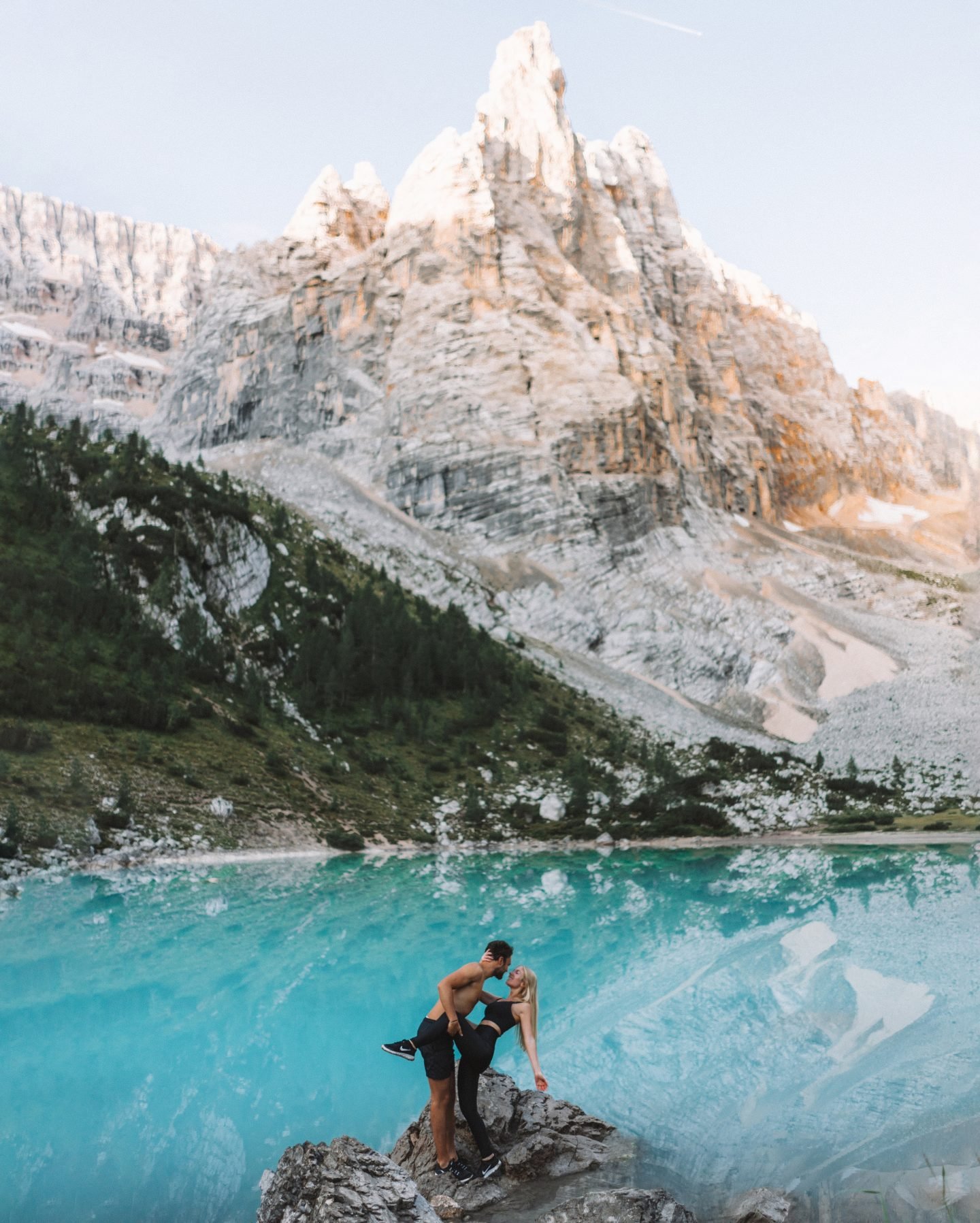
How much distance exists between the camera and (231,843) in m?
33.0

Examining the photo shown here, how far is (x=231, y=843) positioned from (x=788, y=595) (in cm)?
6677

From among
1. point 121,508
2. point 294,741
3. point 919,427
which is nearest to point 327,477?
point 121,508

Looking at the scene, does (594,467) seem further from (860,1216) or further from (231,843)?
(860,1216)

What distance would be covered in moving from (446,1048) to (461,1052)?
0.71 ft

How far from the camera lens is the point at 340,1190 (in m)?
7.03

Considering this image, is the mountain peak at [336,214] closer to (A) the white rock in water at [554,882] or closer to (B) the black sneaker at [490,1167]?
(A) the white rock in water at [554,882]

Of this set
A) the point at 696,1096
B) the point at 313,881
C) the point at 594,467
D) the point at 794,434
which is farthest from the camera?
the point at 794,434

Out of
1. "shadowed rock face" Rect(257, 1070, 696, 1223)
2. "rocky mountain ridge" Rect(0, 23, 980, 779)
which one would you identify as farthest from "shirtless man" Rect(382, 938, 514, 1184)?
"rocky mountain ridge" Rect(0, 23, 980, 779)

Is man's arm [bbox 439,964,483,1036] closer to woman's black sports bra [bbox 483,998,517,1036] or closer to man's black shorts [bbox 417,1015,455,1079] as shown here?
man's black shorts [bbox 417,1015,455,1079]

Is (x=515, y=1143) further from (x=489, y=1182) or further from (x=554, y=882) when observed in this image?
(x=554, y=882)

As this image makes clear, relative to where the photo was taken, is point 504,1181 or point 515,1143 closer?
point 504,1181

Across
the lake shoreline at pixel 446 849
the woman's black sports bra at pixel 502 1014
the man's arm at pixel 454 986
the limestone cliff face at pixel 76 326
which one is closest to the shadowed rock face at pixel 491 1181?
the woman's black sports bra at pixel 502 1014

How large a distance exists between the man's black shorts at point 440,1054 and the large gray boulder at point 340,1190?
103 cm

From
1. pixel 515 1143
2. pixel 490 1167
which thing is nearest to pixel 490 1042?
pixel 490 1167
